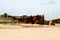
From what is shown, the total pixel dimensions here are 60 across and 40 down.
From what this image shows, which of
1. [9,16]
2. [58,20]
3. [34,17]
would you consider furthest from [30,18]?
[58,20]

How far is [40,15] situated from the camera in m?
35.3

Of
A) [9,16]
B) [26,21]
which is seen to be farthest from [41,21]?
[9,16]

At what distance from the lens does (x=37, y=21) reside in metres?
34.9

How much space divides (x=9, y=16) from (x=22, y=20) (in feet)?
13.9

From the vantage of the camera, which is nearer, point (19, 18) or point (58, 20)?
point (19, 18)

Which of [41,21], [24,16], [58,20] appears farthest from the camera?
[58,20]

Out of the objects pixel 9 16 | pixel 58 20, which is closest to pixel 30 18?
pixel 9 16

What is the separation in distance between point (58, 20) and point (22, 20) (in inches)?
407

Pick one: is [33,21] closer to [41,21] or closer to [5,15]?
[41,21]

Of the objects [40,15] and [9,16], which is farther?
[9,16]

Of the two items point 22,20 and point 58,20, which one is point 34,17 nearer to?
point 22,20

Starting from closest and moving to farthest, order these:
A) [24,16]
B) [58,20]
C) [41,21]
A: [41,21], [24,16], [58,20]

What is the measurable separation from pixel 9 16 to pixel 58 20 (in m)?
11.6

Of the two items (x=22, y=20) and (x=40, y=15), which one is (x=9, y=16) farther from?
(x=40, y=15)
